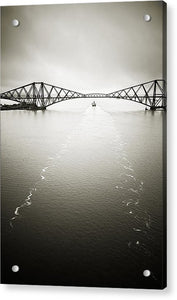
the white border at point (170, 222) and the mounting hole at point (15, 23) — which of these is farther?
the mounting hole at point (15, 23)

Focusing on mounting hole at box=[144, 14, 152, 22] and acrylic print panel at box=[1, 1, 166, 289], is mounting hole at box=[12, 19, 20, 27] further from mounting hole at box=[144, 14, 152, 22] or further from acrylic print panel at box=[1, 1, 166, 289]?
mounting hole at box=[144, 14, 152, 22]

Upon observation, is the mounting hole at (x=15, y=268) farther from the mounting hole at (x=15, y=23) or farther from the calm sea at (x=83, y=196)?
the mounting hole at (x=15, y=23)

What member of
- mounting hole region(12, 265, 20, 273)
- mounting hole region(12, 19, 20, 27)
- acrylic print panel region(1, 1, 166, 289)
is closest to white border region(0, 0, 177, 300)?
acrylic print panel region(1, 1, 166, 289)

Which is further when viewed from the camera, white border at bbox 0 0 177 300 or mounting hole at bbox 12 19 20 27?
mounting hole at bbox 12 19 20 27

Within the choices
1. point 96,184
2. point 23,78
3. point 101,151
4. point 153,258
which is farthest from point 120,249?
point 23,78

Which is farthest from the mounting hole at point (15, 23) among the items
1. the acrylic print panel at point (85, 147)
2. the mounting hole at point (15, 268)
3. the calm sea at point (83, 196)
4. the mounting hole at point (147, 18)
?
the mounting hole at point (15, 268)

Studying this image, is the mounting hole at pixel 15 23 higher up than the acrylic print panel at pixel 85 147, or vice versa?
the mounting hole at pixel 15 23

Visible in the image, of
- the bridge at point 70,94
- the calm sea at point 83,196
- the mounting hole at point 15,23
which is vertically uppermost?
the mounting hole at point 15,23
